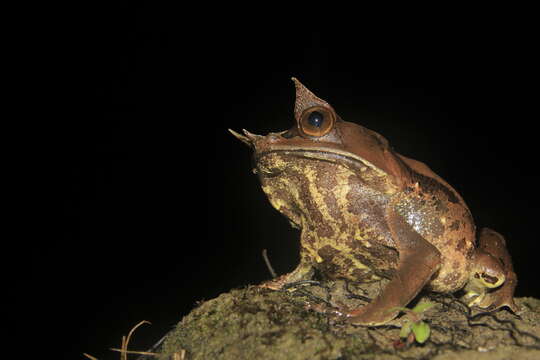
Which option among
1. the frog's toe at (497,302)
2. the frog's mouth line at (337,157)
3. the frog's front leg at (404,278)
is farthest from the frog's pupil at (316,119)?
the frog's toe at (497,302)

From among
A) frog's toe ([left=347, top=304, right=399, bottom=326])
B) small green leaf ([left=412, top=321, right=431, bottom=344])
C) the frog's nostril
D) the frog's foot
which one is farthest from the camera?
the frog's foot

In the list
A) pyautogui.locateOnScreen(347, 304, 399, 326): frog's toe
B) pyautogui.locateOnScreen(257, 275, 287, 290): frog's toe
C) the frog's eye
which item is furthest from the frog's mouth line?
pyautogui.locateOnScreen(257, 275, 287, 290): frog's toe

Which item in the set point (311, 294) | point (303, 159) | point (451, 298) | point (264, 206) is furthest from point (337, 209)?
point (264, 206)

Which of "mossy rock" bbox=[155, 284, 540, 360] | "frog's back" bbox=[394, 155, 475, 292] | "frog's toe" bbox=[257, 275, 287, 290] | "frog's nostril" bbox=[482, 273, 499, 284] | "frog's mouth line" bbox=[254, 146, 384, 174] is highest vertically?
Answer: "frog's mouth line" bbox=[254, 146, 384, 174]

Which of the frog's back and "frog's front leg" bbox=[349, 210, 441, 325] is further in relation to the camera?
the frog's back

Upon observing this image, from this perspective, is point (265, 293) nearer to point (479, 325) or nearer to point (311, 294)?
point (311, 294)

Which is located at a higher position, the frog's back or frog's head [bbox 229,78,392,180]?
frog's head [bbox 229,78,392,180]

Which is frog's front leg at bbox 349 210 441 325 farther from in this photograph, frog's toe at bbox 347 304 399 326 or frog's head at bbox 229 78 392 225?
frog's head at bbox 229 78 392 225
